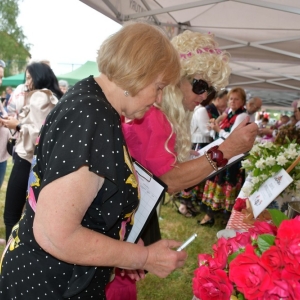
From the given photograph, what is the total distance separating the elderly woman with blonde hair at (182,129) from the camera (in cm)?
139

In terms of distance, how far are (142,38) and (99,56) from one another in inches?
5.0

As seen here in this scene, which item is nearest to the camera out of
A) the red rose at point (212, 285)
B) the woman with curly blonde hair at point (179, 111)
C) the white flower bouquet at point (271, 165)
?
the red rose at point (212, 285)

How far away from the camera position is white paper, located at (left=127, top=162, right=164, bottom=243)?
45.4 inches

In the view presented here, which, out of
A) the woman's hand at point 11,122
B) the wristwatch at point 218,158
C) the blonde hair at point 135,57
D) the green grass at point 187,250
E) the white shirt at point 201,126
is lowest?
the green grass at point 187,250

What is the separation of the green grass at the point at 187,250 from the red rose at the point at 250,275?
224cm

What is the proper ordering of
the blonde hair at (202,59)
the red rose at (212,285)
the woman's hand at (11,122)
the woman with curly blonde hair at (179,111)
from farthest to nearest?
the woman's hand at (11,122) → the blonde hair at (202,59) → the woman with curly blonde hair at (179,111) → the red rose at (212,285)

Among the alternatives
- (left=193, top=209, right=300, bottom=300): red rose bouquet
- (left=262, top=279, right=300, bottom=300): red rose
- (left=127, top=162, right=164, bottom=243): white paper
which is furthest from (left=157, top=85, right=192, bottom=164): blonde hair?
(left=262, top=279, right=300, bottom=300): red rose

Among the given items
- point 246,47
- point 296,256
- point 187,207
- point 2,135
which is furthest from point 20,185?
point 246,47

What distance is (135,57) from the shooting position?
87 cm

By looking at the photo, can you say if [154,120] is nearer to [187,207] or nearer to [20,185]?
[20,185]

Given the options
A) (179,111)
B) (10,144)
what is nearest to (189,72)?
(179,111)

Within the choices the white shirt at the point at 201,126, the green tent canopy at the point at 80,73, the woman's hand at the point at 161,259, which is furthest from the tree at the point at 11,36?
the woman's hand at the point at 161,259

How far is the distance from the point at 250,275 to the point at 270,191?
772 millimetres

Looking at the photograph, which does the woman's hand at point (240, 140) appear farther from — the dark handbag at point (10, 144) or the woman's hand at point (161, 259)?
the dark handbag at point (10, 144)
